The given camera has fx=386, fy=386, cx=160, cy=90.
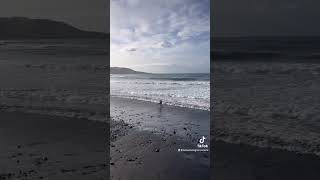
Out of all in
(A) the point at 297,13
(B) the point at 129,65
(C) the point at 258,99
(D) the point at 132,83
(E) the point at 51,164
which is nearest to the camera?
(D) the point at 132,83

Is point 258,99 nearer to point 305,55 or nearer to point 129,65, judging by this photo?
point 305,55

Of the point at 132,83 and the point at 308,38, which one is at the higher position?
the point at 308,38

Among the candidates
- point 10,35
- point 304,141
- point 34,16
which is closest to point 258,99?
point 304,141

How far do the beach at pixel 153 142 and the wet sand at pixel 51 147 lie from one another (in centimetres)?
30

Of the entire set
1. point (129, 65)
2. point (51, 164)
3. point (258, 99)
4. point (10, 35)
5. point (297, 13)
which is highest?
point (297, 13)

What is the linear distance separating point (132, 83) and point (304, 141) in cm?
181

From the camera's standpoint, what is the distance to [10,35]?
4.25 m

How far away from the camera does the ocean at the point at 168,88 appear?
310 cm

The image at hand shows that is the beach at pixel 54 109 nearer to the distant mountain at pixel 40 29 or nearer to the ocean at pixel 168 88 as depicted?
the distant mountain at pixel 40 29

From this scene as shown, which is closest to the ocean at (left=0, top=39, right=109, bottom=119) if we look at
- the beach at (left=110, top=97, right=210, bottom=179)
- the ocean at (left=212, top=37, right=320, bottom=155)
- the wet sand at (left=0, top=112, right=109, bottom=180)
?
the wet sand at (left=0, top=112, right=109, bottom=180)

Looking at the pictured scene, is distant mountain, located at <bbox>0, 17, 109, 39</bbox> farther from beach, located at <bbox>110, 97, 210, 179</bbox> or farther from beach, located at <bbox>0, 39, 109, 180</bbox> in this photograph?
beach, located at <bbox>110, 97, 210, 179</bbox>

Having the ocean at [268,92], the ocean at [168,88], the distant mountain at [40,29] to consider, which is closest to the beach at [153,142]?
the ocean at [168,88]

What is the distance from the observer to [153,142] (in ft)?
10.2

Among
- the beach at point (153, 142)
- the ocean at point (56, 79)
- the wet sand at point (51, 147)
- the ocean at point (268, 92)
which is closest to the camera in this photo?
the beach at point (153, 142)
